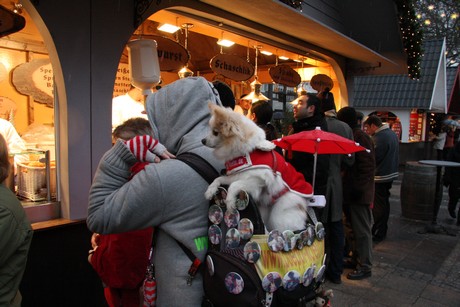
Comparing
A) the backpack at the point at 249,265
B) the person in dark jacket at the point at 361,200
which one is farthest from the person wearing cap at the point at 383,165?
the backpack at the point at 249,265

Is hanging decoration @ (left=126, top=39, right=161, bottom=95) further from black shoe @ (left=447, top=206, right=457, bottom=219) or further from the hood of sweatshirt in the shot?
black shoe @ (left=447, top=206, right=457, bottom=219)

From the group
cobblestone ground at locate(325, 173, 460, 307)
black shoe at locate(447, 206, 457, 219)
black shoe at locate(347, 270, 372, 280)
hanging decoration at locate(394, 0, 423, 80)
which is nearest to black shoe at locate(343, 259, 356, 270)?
cobblestone ground at locate(325, 173, 460, 307)

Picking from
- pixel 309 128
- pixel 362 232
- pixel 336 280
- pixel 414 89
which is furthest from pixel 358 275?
pixel 414 89

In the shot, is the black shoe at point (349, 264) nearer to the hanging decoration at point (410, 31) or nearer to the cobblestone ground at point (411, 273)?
the cobblestone ground at point (411, 273)

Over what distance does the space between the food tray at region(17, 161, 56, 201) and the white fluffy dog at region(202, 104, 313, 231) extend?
2.53m

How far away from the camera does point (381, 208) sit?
6352 millimetres

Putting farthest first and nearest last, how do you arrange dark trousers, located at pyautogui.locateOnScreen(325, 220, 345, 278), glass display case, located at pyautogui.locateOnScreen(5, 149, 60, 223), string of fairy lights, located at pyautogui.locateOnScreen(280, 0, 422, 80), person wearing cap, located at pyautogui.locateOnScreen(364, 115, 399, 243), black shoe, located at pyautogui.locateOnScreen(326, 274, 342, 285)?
string of fairy lights, located at pyautogui.locateOnScreen(280, 0, 422, 80)
person wearing cap, located at pyautogui.locateOnScreen(364, 115, 399, 243)
black shoe, located at pyautogui.locateOnScreen(326, 274, 342, 285)
dark trousers, located at pyautogui.locateOnScreen(325, 220, 345, 278)
glass display case, located at pyautogui.locateOnScreen(5, 149, 60, 223)

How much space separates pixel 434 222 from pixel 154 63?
615 centimetres

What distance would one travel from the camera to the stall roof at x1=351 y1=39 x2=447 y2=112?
57.1 ft

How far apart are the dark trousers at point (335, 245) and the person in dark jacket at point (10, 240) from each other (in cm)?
343

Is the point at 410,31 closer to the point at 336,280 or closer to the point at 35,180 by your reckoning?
the point at 336,280

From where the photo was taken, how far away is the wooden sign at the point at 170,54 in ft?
14.9

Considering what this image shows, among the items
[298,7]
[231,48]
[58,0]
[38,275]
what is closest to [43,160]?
[38,275]

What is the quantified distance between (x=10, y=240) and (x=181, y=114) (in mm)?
1125
